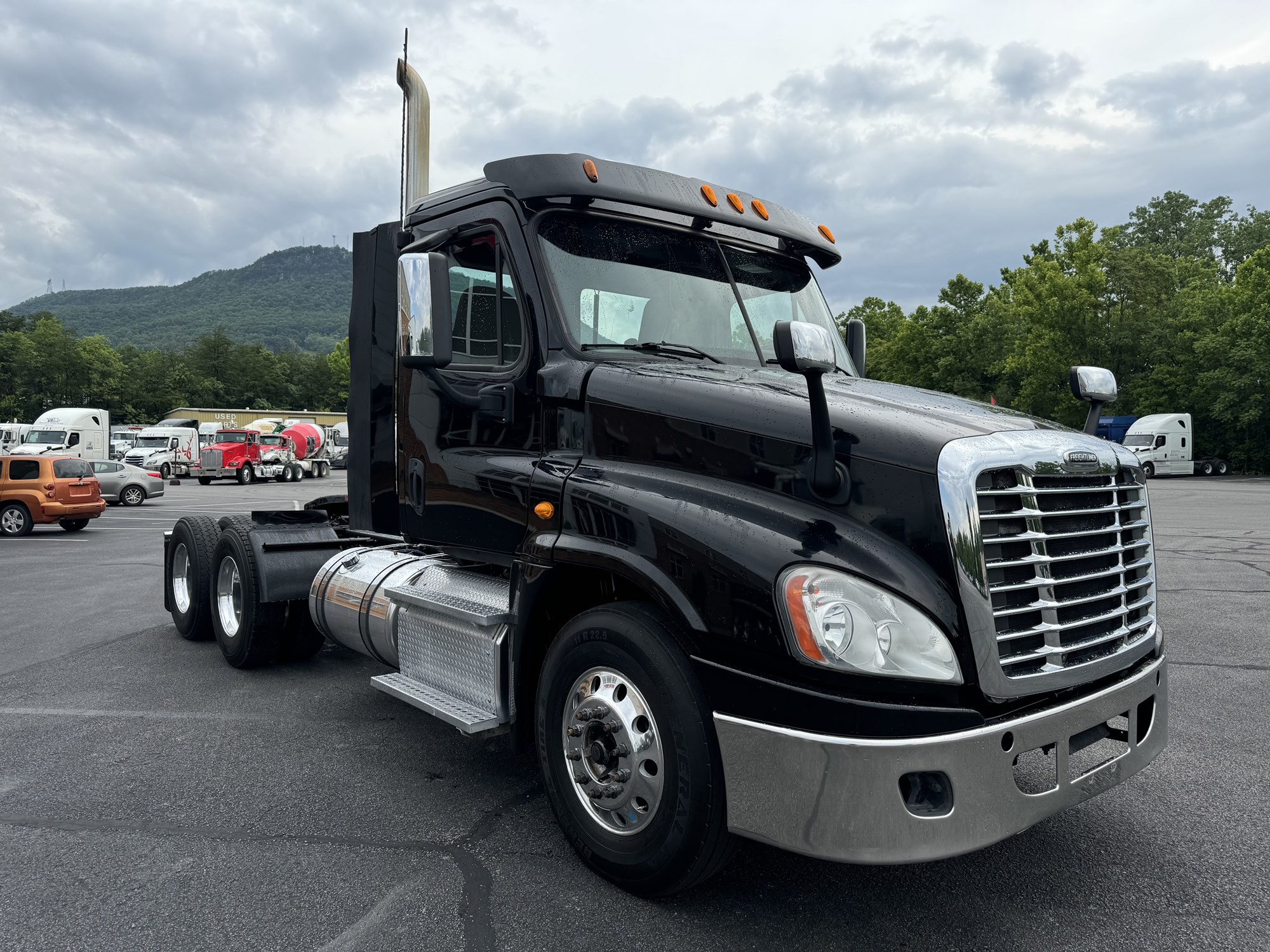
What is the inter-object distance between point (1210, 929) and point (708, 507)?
205 cm

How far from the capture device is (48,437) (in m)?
36.8

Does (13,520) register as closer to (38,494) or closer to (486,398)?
(38,494)

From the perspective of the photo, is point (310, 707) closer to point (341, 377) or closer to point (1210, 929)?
point (1210, 929)

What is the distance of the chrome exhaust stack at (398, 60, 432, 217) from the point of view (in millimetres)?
5359

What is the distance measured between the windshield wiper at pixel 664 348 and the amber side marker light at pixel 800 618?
137 centimetres


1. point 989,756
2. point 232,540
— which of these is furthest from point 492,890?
point 232,540

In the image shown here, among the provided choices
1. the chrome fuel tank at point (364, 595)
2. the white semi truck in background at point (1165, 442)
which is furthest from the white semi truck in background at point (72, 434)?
the white semi truck in background at point (1165, 442)

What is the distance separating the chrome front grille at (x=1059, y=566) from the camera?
2656 mm

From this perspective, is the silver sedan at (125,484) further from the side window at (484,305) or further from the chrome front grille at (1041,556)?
the chrome front grille at (1041,556)

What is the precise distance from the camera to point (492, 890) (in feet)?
10.3

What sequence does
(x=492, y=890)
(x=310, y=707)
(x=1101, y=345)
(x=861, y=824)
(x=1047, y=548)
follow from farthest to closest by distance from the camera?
(x=1101, y=345) < (x=310, y=707) < (x=492, y=890) < (x=1047, y=548) < (x=861, y=824)

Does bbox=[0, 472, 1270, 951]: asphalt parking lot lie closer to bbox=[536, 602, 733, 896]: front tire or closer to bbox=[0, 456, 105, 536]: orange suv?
bbox=[536, 602, 733, 896]: front tire

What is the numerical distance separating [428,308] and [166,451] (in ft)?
153

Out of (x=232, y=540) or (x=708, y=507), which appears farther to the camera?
(x=232, y=540)
